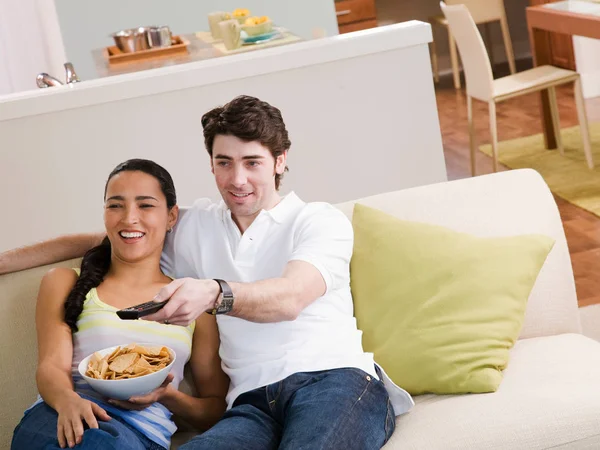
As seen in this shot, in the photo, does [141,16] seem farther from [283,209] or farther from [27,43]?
[283,209]

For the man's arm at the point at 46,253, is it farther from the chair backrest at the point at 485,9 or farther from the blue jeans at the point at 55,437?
the chair backrest at the point at 485,9

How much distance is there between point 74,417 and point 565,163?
150 inches

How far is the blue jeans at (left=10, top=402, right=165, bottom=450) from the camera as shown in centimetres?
177

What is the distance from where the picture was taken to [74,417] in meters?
1.80

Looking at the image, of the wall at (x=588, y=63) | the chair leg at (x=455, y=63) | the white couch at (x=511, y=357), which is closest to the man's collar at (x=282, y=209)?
the white couch at (x=511, y=357)

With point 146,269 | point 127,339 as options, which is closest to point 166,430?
point 127,339

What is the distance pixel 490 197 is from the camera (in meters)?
2.23

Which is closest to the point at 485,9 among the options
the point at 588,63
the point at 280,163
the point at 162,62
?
the point at 588,63

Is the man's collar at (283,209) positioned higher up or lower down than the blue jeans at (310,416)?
higher up

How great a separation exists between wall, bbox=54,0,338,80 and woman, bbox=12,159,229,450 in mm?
4986

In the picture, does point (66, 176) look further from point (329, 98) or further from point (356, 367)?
point (356, 367)

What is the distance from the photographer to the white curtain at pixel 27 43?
5.94 metres

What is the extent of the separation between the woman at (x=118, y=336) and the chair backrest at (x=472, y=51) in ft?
9.28

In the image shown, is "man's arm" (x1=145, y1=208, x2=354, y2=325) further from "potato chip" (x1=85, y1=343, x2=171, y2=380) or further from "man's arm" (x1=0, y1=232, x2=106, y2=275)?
"man's arm" (x1=0, y1=232, x2=106, y2=275)
